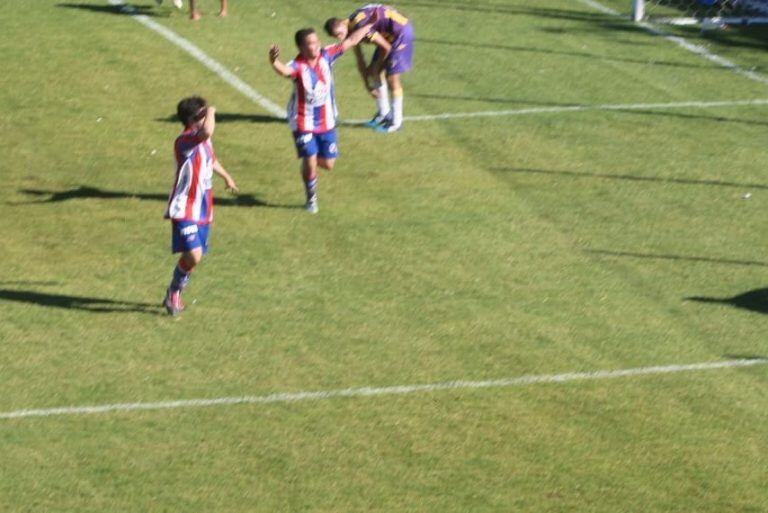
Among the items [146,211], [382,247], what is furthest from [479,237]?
[146,211]

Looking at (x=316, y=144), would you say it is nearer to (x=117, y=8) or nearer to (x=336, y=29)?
(x=336, y=29)

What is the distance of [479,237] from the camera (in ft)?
51.6

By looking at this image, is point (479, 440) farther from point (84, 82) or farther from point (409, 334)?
point (84, 82)

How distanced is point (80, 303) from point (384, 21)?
21.2ft

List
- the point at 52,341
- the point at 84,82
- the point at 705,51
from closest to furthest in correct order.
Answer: the point at 52,341, the point at 84,82, the point at 705,51

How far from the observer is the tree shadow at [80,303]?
1385 cm

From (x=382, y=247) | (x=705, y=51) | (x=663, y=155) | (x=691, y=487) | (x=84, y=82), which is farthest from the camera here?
(x=705, y=51)

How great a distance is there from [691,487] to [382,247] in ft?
16.7

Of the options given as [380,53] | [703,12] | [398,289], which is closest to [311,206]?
[398,289]

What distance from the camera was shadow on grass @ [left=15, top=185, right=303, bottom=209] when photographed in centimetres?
1653

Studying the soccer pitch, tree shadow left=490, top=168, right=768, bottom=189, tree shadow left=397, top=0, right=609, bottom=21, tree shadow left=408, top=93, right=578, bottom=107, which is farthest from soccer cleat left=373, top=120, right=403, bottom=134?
tree shadow left=397, top=0, right=609, bottom=21

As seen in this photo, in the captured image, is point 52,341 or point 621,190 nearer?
point 52,341

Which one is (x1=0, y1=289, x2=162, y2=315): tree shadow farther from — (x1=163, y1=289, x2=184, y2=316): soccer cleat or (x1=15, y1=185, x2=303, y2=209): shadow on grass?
(x1=15, y1=185, x2=303, y2=209): shadow on grass

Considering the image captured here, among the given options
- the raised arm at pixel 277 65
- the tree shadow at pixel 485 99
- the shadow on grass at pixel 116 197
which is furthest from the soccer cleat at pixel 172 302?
the tree shadow at pixel 485 99
